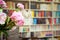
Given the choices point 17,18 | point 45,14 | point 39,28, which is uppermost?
point 17,18

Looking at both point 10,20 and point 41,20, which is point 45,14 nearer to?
point 41,20

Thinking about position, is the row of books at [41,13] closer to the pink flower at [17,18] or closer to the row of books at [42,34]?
the row of books at [42,34]

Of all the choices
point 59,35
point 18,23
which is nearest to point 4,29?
point 18,23

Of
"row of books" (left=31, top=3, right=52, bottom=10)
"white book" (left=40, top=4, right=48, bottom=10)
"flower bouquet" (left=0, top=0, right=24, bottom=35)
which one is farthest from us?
"white book" (left=40, top=4, right=48, bottom=10)

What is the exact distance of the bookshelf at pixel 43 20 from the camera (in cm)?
477

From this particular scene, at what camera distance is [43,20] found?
4992 millimetres

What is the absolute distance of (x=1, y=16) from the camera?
104 cm

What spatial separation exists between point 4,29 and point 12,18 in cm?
13

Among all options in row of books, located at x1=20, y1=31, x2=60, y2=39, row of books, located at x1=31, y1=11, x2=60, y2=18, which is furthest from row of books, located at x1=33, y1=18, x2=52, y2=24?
row of books, located at x1=20, y1=31, x2=60, y2=39

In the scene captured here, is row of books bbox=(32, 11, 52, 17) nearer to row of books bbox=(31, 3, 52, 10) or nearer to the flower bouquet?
row of books bbox=(31, 3, 52, 10)

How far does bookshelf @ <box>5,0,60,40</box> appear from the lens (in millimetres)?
4766

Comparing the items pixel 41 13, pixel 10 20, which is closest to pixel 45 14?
pixel 41 13

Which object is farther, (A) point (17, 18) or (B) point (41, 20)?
(B) point (41, 20)

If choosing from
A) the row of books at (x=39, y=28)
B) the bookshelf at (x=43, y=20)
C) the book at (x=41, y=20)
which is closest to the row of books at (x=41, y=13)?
the bookshelf at (x=43, y=20)
